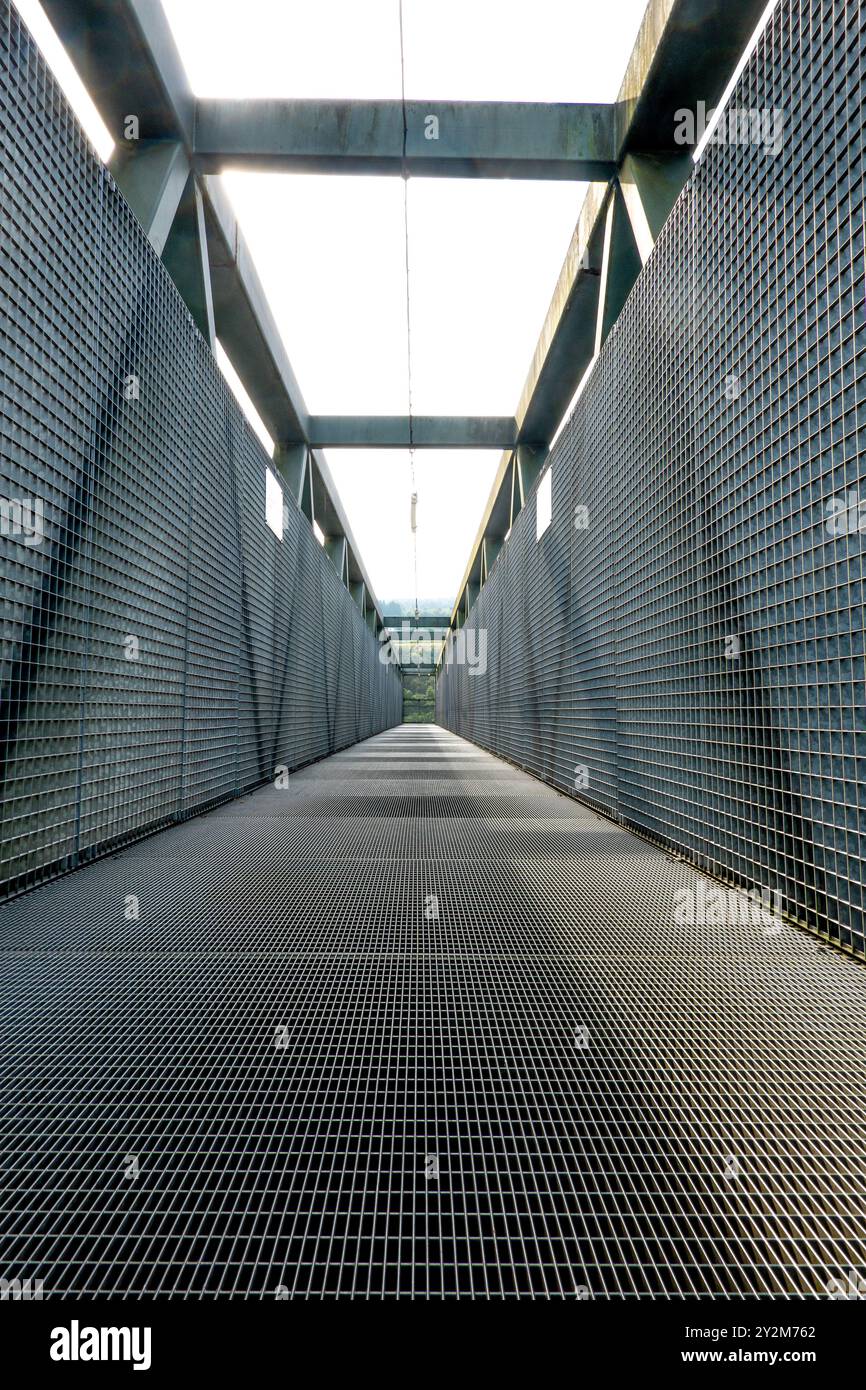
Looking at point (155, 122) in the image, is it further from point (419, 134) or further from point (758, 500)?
point (758, 500)

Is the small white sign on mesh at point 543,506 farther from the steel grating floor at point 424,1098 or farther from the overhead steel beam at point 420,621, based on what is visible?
the overhead steel beam at point 420,621

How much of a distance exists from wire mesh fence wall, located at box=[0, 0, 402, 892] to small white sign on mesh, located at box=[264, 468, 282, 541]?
3.83 ft

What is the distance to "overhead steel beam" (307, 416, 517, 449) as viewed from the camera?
32.5 feet

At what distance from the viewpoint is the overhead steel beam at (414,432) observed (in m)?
9.91

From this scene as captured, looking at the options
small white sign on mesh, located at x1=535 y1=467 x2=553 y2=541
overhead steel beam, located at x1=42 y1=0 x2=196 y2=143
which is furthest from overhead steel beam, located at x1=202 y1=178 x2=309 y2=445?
small white sign on mesh, located at x1=535 y1=467 x2=553 y2=541

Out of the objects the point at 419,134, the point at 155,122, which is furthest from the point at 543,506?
the point at 155,122

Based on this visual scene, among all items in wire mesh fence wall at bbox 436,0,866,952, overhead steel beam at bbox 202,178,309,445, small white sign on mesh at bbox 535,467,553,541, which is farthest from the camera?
small white sign on mesh at bbox 535,467,553,541

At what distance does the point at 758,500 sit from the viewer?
101 inches

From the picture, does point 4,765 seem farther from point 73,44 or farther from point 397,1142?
point 73,44

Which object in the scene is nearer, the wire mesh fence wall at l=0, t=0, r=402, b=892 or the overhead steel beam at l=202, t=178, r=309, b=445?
the wire mesh fence wall at l=0, t=0, r=402, b=892

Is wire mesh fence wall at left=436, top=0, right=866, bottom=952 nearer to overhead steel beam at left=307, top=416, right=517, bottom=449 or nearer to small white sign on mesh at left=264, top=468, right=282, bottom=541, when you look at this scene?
small white sign on mesh at left=264, top=468, right=282, bottom=541

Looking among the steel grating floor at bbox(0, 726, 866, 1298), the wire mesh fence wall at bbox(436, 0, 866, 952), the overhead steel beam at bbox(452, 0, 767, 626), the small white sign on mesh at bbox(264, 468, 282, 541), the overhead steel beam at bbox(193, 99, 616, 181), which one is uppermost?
the overhead steel beam at bbox(193, 99, 616, 181)

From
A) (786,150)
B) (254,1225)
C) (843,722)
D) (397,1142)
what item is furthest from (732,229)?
(254,1225)

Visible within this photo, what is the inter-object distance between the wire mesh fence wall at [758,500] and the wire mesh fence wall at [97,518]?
2972 millimetres
